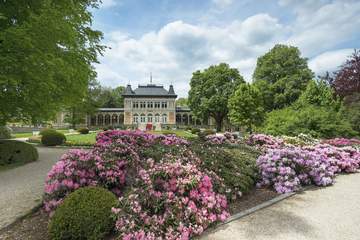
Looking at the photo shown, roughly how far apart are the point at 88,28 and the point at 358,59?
69.5 ft

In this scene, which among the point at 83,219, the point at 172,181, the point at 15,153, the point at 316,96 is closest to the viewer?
the point at 83,219

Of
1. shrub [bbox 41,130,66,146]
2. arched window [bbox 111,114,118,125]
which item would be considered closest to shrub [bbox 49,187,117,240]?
shrub [bbox 41,130,66,146]

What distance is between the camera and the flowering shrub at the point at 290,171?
538cm

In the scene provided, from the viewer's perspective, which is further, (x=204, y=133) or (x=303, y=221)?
(x=204, y=133)

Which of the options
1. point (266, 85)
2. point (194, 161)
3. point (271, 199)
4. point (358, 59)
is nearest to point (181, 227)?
point (194, 161)

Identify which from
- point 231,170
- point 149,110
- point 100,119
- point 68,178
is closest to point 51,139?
point 68,178

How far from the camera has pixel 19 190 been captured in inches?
210

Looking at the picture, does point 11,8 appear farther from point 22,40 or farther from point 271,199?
point 271,199

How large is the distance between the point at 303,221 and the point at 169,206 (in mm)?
2210

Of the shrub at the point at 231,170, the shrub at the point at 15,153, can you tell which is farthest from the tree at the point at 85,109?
the shrub at the point at 231,170

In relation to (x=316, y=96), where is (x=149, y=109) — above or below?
above

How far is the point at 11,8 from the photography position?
6.93 m

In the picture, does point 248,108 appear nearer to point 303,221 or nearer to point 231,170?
point 231,170

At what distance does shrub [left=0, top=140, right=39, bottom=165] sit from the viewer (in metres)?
8.39
